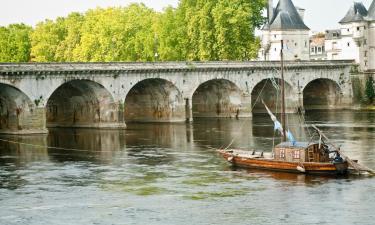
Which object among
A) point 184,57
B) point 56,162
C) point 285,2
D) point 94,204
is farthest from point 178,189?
point 285,2

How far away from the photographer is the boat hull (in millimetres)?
47156

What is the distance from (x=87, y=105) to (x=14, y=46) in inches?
2320

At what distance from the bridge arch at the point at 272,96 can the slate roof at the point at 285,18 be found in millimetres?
11319

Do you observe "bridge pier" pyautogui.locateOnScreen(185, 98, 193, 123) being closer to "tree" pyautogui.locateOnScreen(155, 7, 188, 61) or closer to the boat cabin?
"tree" pyautogui.locateOnScreen(155, 7, 188, 61)

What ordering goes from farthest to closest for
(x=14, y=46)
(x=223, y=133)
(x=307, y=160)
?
(x=14, y=46) → (x=223, y=133) → (x=307, y=160)

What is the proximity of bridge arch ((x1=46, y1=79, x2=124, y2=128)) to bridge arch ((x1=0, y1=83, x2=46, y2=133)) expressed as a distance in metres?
5.30

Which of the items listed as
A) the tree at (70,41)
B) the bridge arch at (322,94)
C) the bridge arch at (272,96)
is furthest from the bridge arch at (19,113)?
the tree at (70,41)

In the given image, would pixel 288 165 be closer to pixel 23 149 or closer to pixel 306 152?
pixel 306 152

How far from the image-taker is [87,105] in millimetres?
82125

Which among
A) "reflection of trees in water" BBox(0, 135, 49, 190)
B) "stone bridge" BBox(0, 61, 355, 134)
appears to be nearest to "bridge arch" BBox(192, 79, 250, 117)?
"stone bridge" BBox(0, 61, 355, 134)

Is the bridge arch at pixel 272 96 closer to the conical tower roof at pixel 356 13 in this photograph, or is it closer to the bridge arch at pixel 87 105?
the conical tower roof at pixel 356 13

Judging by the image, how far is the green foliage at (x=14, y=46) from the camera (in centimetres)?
13438

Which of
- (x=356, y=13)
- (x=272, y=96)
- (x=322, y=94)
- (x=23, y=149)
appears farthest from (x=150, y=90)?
(x=356, y=13)

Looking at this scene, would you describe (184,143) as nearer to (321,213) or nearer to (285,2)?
(321,213)
